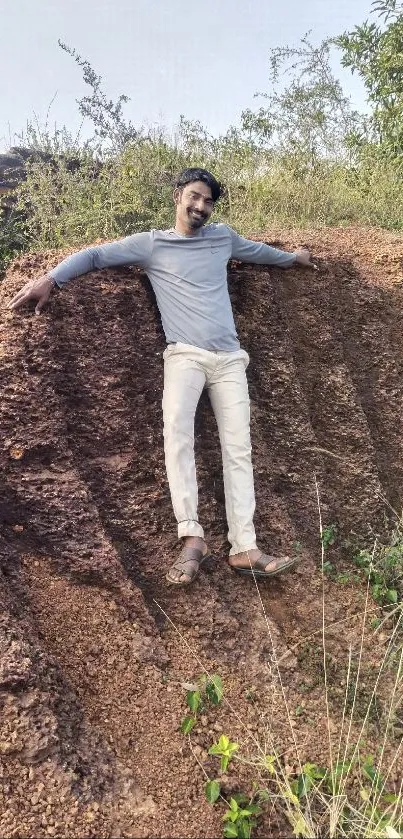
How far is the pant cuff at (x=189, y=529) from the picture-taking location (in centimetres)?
331

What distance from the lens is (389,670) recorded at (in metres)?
3.31

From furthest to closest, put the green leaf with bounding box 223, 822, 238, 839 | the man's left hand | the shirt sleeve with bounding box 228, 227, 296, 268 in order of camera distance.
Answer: the man's left hand, the shirt sleeve with bounding box 228, 227, 296, 268, the green leaf with bounding box 223, 822, 238, 839

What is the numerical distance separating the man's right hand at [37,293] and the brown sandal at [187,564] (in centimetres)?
138

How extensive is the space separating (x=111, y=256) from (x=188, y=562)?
5.30 feet

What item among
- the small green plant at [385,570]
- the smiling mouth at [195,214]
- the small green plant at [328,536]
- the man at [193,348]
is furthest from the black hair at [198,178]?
the small green plant at [385,570]

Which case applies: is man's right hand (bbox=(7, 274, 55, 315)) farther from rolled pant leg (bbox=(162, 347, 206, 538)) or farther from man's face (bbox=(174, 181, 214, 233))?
man's face (bbox=(174, 181, 214, 233))

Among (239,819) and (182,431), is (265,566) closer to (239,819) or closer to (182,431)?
(182,431)

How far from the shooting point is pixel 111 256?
3729 millimetres

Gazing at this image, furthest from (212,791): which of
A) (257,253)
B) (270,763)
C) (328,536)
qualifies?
(257,253)

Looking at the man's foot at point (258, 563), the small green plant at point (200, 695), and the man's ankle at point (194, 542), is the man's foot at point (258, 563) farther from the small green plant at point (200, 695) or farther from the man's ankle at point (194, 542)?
the small green plant at point (200, 695)

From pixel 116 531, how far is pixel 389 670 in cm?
141

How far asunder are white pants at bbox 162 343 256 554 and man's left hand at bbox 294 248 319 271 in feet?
3.65

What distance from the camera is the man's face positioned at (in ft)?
12.7

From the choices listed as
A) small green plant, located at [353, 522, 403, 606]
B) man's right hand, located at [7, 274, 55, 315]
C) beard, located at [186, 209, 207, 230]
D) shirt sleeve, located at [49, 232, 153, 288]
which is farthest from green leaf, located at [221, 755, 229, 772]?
beard, located at [186, 209, 207, 230]
